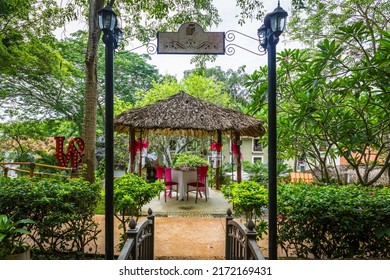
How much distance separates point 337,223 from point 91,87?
401cm

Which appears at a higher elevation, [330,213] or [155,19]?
[155,19]

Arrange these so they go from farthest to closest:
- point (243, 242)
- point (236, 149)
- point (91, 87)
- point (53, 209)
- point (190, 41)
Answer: point (236, 149), point (91, 87), point (53, 209), point (190, 41), point (243, 242)

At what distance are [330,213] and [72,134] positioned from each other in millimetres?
9470

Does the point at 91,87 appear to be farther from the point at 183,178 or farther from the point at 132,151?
the point at 183,178

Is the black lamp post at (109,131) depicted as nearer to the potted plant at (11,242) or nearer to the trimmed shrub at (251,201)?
the potted plant at (11,242)

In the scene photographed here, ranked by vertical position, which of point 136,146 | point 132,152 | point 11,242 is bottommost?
point 11,242

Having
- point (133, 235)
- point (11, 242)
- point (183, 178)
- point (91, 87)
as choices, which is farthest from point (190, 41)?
point (183, 178)

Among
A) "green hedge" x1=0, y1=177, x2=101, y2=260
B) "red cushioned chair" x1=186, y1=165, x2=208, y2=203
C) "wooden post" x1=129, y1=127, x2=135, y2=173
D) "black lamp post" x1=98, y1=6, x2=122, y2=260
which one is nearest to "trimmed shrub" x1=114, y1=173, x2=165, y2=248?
"green hedge" x1=0, y1=177, x2=101, y2=260

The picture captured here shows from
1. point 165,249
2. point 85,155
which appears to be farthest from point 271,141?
point 85,155

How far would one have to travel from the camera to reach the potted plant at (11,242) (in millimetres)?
2115

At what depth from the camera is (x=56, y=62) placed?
20.3ft

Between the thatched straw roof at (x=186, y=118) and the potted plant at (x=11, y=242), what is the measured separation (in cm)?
343

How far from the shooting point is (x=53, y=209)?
245 cm
